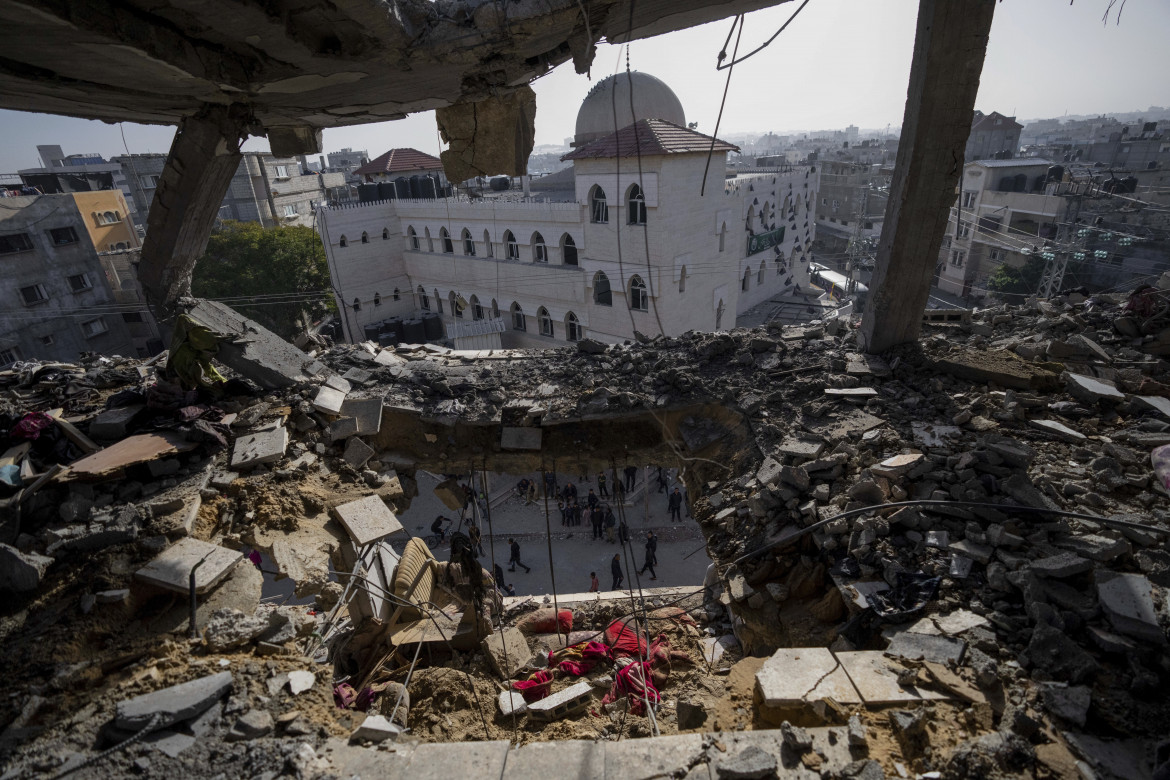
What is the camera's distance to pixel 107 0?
127 inches

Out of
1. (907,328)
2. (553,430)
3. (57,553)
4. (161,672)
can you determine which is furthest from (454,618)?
(907,328)

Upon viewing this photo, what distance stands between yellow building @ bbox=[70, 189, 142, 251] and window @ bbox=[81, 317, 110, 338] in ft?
9.65

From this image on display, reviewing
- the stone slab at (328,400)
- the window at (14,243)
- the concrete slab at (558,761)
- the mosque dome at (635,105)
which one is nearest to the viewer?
the concrete slab at (558,761)

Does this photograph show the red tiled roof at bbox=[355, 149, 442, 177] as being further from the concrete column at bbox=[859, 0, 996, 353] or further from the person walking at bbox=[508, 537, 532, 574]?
the concrete column at bbox=[859, 0, 996, 353]

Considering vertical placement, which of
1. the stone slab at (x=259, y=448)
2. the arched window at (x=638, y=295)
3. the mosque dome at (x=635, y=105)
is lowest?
the arched window at (x=638, y=295)

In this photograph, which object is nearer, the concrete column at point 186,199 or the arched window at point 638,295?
the concrete column at point 186,199

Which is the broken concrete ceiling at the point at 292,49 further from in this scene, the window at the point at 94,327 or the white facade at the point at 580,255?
the window at the point at 94,327

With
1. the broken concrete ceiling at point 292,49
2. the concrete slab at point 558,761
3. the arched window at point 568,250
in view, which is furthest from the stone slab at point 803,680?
the arched window at point 568,250

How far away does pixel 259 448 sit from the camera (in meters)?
5.17

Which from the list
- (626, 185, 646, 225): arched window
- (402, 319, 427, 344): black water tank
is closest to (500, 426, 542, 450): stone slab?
(626, 185, 646, 225): arched window

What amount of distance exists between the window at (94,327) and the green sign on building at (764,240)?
24552 millimetres

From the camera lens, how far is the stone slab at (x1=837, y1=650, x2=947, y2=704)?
286 centimetres

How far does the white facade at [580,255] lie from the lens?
15570mm

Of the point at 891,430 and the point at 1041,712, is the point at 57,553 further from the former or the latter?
the point at 891,430
